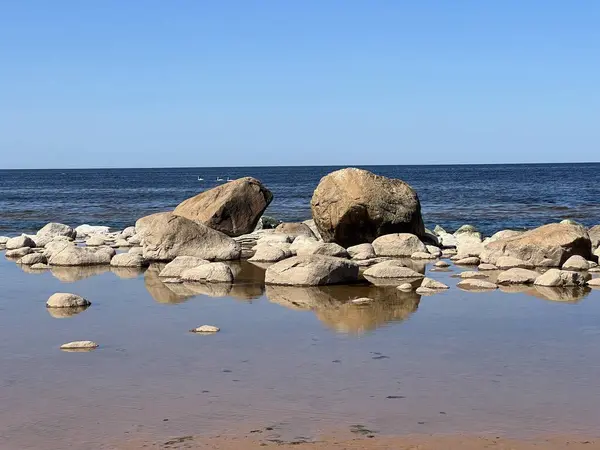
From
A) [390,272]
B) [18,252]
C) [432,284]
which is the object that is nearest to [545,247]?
[390,272]

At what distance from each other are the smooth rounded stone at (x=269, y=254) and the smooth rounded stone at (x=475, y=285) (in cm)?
588

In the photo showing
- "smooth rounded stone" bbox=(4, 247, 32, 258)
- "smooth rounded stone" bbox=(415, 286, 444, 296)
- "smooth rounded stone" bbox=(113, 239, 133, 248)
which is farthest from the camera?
"smooth rounded stone" bbox=(113, 239, 133, 248)

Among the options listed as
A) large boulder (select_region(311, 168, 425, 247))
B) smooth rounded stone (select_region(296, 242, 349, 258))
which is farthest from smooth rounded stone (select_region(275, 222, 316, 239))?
smooth rounded stone (select_region(296, 242, 349, 258))

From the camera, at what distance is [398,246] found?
73.3 feet

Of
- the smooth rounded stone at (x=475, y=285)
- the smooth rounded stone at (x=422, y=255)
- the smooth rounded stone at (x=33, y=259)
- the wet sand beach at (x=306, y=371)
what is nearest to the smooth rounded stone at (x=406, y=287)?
the wet sand beach at (x=306, y=371)

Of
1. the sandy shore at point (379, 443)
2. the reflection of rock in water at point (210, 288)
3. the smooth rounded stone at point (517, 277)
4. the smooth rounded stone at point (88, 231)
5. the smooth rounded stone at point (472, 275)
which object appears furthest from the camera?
the smooth rounded stone at point (88, 231)

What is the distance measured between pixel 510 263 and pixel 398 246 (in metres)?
3.74

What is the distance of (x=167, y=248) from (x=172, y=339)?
9484mm

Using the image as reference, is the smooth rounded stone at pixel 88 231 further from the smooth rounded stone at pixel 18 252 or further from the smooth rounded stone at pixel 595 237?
the smooth rounded stone at pixel 595 237

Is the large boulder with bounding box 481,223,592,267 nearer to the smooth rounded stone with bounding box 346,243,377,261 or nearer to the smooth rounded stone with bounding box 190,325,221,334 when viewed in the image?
the smooth rounded stone with bounding box 346,243,377,261

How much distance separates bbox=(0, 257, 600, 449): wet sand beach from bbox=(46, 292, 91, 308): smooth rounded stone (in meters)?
0.19

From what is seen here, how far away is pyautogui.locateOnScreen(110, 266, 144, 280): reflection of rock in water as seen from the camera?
18781 mm

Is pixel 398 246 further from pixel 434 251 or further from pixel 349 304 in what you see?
pixel 349 304

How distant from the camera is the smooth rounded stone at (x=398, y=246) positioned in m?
22.3
